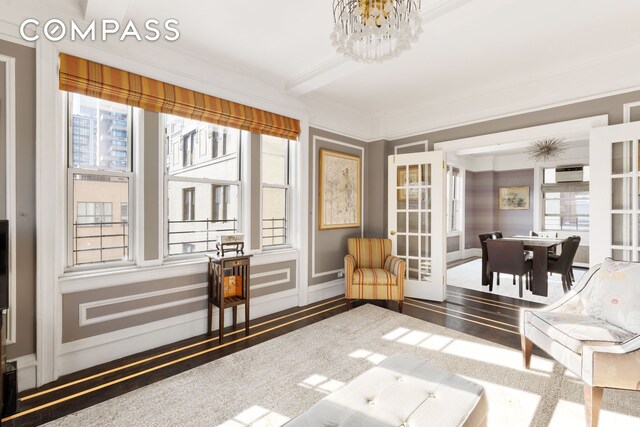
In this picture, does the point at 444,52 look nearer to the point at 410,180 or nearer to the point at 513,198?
the point at 410,180

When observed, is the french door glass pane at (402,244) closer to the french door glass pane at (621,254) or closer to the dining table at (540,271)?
the dining table at (540,271)

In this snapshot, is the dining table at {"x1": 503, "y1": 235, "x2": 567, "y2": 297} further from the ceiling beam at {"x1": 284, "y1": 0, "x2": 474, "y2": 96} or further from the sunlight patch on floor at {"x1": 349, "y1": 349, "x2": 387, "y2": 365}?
the ceiling beam at {"x1": 284, "y1": 0, "x2": 474, "y2": 96}

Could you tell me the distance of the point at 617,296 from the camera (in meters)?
2.15

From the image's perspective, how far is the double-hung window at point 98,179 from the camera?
2.52 m

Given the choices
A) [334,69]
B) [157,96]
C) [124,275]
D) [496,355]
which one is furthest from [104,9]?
[496,355]

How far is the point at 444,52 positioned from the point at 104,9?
113 inches

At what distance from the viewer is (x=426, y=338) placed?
3.04m

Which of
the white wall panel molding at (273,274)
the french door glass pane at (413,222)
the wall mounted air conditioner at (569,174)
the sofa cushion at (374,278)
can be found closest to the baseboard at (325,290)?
the white wall panel molding at (273,274)

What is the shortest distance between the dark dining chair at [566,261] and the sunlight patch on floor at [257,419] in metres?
4.68

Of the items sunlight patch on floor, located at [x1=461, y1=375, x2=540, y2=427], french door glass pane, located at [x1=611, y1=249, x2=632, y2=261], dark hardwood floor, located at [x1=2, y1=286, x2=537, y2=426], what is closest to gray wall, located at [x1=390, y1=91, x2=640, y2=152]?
french door glass pane, located at [x1=611, y1=249, x2=632, y2=261]

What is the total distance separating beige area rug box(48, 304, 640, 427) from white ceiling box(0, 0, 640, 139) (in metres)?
2.67

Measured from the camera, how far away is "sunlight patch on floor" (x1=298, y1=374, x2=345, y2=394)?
2.19m

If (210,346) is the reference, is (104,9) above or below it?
above

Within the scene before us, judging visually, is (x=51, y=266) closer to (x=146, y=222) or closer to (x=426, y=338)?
(x=146, y=222)
